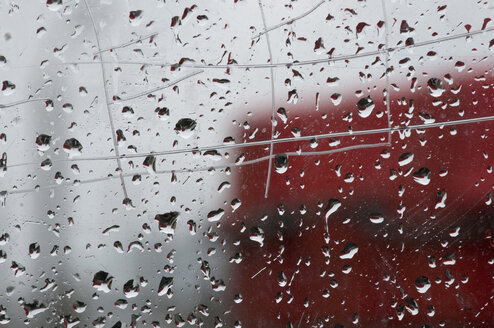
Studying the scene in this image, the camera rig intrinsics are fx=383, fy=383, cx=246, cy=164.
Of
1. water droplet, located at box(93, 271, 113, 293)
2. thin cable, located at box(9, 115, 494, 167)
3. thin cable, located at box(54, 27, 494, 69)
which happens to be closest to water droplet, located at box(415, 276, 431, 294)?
thin cable, located at box(9, 115, 494, 167)

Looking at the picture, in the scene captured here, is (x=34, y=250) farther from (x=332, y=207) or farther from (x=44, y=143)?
(x=332, y=207)

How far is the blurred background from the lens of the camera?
587 millimetres

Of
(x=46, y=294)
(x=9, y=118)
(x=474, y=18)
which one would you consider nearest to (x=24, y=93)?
(x=9, y=118)

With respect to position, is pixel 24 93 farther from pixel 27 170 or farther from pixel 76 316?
pixel 76 316

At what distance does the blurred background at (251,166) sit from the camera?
0.59 meters

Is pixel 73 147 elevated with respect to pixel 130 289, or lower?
elevated

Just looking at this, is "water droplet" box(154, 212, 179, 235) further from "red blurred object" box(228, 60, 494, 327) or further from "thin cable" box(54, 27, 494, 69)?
"thin cable" box(54, 27, 494, 69)

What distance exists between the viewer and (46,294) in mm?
590

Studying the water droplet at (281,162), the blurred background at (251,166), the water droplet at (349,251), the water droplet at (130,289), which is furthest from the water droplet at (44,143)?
the water droplet at (349,251)

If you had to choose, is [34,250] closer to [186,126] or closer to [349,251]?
[186,126]

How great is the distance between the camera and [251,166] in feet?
1.96

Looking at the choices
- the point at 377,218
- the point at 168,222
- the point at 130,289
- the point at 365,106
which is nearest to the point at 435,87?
the point at 365,106

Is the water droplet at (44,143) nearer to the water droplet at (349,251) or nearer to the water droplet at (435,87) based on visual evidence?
the water droplet at (349,251)

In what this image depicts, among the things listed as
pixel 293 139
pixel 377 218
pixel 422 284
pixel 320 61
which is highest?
pixel 320 61
